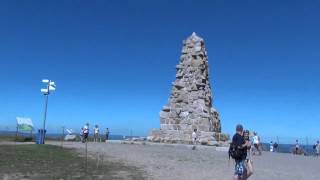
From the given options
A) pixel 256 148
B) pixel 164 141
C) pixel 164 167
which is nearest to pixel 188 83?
pixel 164 141

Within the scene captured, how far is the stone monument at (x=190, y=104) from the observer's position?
41.8 metres

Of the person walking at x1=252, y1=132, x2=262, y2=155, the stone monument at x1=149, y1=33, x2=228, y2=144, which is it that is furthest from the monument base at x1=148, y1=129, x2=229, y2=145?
the person walking at x1=252, y1=132, x2=262, y2=155

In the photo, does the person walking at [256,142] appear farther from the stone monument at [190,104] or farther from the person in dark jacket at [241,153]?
the person in dark jacket at [241,153]

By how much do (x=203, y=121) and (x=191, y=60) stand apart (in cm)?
640

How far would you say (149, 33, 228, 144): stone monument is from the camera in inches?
1644

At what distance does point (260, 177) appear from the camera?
59.4 ft

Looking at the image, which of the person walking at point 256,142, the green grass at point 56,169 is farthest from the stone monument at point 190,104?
the green grass at point 56,169

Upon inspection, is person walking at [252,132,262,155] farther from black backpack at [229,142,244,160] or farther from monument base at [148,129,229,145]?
black backpack at [229,142,244,160]

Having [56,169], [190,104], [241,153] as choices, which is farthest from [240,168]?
[190,104]

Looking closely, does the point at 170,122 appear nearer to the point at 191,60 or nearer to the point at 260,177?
the point at 191,60

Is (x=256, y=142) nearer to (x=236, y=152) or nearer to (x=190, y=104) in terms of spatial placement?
(x=190, y=104)

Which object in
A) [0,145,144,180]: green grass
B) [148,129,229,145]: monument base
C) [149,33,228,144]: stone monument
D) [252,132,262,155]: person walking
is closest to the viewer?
[0,145,144,180]: green grass

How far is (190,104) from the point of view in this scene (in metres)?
43.0

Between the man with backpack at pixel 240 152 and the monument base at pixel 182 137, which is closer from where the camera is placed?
the man with backpack at pixel 240 152
